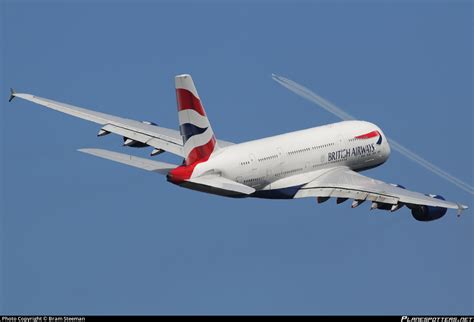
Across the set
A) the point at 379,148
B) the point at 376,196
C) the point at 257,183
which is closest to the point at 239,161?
the point at 257,183

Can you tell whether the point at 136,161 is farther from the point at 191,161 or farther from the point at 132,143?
the point at 132,143

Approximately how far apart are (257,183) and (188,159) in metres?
7.43

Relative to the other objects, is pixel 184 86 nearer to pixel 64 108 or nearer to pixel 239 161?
pixel 239 161

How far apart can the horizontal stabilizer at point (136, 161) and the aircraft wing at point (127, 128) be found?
39.7ft

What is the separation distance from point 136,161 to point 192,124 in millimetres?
5178

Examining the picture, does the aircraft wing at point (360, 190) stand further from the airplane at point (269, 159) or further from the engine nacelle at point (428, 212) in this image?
the engine nacelle at point (428, 212)

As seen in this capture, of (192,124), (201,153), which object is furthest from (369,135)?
(192,124)

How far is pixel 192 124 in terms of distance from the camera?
123m

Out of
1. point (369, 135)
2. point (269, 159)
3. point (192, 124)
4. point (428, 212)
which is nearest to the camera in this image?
point (192, 124)

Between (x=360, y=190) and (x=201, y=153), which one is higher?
(x=201, y=153)

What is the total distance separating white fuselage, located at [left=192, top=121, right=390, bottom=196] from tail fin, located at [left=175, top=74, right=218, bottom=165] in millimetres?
880

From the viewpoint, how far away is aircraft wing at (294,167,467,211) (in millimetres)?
126625

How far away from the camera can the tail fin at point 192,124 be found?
122 m

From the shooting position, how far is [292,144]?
5207 inches
